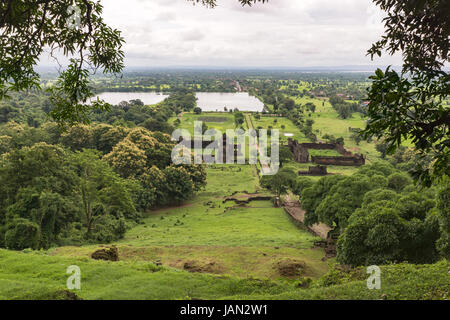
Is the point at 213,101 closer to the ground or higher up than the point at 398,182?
higher up

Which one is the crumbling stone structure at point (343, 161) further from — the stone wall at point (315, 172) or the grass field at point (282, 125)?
the grass field at point (282, 125)

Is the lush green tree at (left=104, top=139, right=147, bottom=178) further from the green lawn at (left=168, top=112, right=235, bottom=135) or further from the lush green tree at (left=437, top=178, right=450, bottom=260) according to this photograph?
the green lawn at (left=168, top=112, right=235, bottom=135)

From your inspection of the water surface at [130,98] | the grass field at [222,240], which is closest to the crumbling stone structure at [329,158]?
the grass field at [222,240]

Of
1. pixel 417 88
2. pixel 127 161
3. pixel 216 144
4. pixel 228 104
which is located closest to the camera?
pixel 417 88

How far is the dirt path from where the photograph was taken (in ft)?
76.2

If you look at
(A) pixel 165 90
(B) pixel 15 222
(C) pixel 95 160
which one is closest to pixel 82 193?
(C) pixel 95 160

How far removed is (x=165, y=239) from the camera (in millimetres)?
19016

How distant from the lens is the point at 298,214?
93.8 feet

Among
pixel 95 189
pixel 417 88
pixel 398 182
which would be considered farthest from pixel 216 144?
pixel 417 88

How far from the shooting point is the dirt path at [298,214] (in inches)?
915

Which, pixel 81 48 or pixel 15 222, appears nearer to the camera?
pixel 81 48

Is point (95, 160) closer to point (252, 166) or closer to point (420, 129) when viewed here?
point (420, 129)

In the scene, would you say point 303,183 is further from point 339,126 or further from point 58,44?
point 339,126
